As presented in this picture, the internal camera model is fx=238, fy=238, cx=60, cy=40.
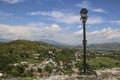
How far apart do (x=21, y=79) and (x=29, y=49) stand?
328 ft

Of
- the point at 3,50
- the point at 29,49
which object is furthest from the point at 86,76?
the point at 29,49

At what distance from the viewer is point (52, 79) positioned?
14.1m

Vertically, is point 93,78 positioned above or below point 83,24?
below

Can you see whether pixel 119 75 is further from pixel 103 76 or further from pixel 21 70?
pixel 21 70

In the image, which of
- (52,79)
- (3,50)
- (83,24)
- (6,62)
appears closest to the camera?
(52,79)

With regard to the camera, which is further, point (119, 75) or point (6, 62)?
point (6, 62)

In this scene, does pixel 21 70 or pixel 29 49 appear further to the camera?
pixel 29 49

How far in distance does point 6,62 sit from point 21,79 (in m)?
72.7

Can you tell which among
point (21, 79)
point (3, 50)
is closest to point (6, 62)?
point (3, 50)

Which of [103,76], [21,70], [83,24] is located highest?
[83,24]

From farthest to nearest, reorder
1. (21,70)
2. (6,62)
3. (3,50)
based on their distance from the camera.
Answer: (3,50), (6,62), (21,70)

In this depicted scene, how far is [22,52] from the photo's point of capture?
10419 cm

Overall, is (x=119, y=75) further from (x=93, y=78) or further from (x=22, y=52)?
(x=22, y=52)

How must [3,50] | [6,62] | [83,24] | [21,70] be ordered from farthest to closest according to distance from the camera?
1. [3,50]
2. [6,62]
3. [21,70]
4. [83,24]
